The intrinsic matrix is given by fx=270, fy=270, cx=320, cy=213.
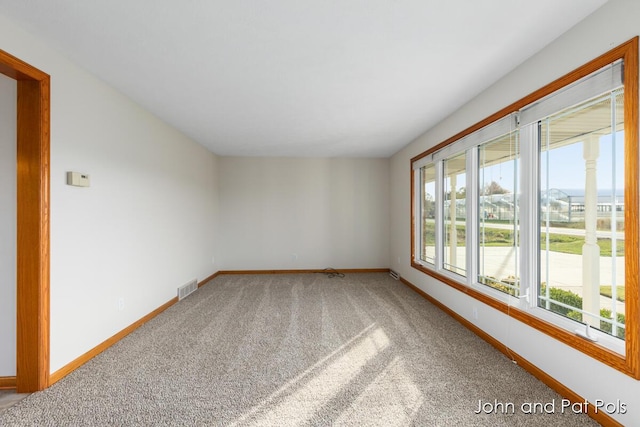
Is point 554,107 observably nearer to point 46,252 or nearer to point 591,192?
point 591,192

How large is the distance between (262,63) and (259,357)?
8.34 ft

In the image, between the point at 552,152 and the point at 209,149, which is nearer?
the point at 552,152

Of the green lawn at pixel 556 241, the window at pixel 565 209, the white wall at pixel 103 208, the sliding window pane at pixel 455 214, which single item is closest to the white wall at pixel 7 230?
the white wall at pixel 103 208

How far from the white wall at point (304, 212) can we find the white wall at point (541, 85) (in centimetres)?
262

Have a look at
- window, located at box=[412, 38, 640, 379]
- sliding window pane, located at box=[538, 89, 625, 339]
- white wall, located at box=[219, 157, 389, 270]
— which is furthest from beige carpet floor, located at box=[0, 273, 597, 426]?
white wall, located at box=[219, 157, 389, 270]

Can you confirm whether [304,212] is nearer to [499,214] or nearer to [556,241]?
[499,214]

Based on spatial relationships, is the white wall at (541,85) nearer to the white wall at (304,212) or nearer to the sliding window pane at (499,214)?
the sliding window pane at (499,214)

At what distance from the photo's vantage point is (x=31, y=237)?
1966 millimetres

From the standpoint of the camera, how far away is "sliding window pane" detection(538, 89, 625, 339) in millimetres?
1659

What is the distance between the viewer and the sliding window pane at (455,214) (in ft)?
11.1

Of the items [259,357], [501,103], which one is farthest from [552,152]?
[259,357]

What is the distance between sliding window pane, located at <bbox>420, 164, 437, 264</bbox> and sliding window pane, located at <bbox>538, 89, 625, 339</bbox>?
1959mm

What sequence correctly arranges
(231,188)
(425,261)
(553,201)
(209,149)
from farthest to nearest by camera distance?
(231,188)
(209,149)
(425,261)
(553,201)

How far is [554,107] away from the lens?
1993 millimetres
